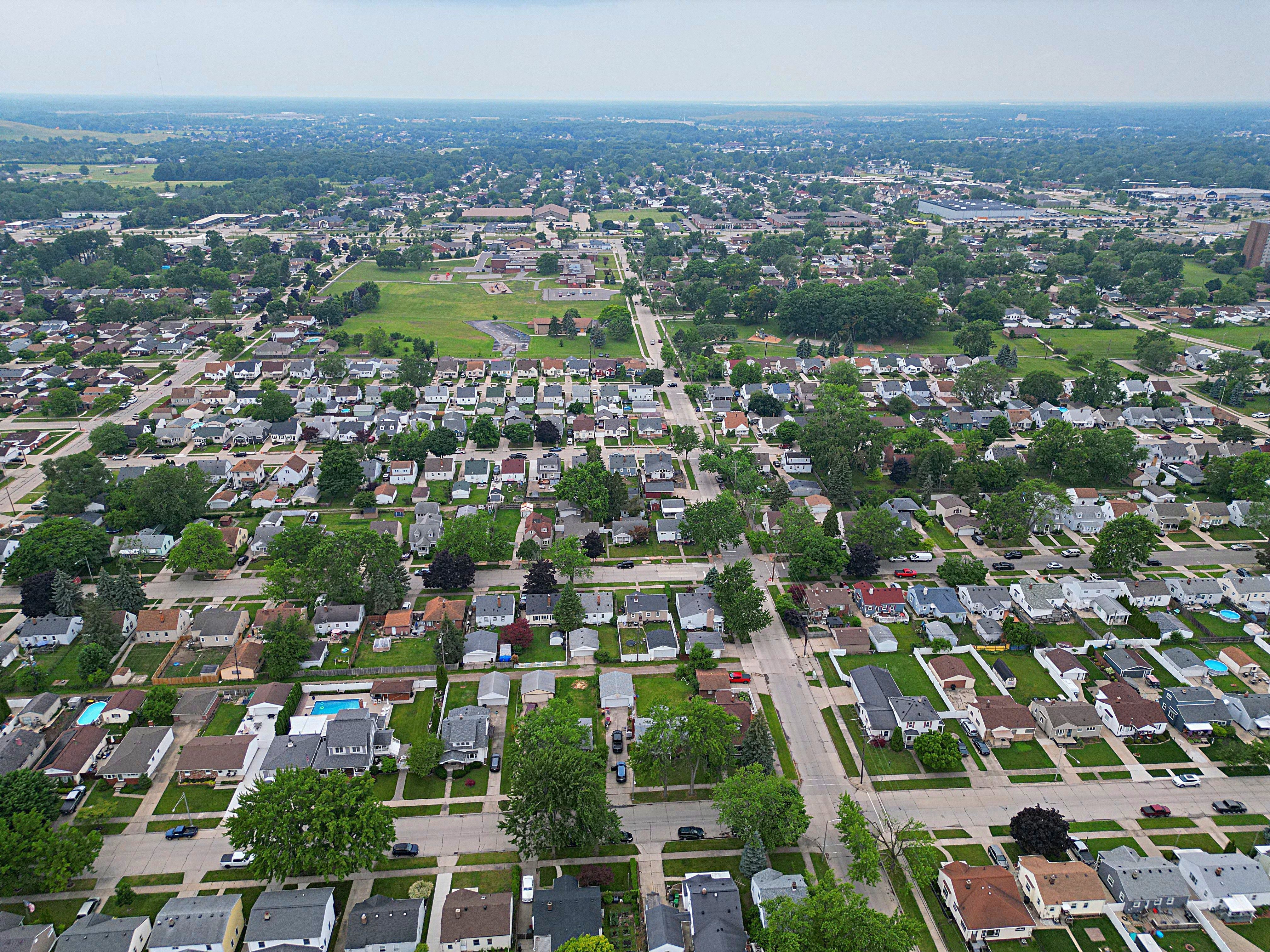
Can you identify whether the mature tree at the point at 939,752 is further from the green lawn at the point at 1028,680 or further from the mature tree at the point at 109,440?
the mature tree at the point at 109,440

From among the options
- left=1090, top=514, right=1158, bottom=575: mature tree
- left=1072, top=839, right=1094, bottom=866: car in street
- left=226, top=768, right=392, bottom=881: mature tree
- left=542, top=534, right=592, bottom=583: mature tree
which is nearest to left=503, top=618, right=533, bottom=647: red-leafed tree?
left=542, top=534, right=592, bottom=583: mature tree

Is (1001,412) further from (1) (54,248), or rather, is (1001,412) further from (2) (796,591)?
(1) (54,248)

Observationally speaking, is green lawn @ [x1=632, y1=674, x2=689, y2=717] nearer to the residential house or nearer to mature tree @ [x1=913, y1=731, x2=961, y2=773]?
mature tree @ [x1=913, y1=731, x2=961, y2=773]

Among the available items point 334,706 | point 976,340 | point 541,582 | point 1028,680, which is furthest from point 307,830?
point 976,340

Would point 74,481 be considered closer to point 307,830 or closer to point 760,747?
point 307,830

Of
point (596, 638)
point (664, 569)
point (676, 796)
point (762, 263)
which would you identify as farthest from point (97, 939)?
point (762, 263)

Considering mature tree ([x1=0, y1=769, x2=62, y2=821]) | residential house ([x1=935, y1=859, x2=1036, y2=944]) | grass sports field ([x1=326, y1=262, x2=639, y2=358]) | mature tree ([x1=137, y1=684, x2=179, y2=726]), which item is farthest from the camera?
grass sports field ([x1=326, y1=262, x2=639, y2=358])

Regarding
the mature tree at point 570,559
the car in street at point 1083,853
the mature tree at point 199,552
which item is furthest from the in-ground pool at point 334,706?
the car in street at point 1083,853
